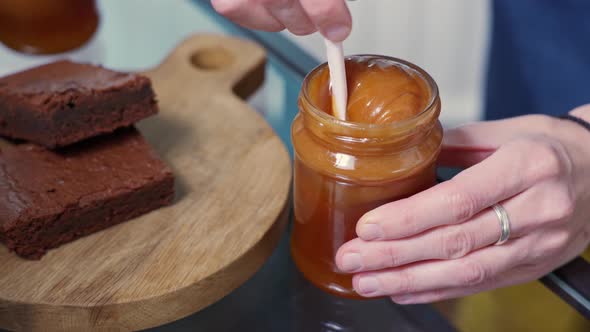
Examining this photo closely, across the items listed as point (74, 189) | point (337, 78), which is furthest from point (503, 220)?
point (74, 189)

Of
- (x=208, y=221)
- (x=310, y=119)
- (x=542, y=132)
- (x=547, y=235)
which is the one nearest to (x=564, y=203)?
(x=547, y=235)

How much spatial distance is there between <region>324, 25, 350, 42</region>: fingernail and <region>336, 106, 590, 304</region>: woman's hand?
224 mm

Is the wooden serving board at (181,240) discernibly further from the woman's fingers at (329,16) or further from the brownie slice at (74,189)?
the woman's fingers at (329,16)

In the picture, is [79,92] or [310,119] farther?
[79,92]

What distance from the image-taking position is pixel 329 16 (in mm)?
704

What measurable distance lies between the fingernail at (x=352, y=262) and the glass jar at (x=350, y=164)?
0.14 feet

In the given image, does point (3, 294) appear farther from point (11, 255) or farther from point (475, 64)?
point (475, 64)

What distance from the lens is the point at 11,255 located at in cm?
101

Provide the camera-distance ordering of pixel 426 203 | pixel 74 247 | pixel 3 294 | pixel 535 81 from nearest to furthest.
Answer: pixel 426 203 < pixel 3 294 < pixel 74 247 < pixel 535 81

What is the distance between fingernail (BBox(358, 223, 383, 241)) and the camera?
31.8 inches

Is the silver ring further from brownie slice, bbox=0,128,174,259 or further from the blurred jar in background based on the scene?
the blurred jar in background

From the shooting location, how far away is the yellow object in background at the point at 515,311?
0.94 m

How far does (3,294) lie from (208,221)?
335mm

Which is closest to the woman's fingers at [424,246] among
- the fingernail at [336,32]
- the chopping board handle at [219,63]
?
the fingernail at [336,32]
